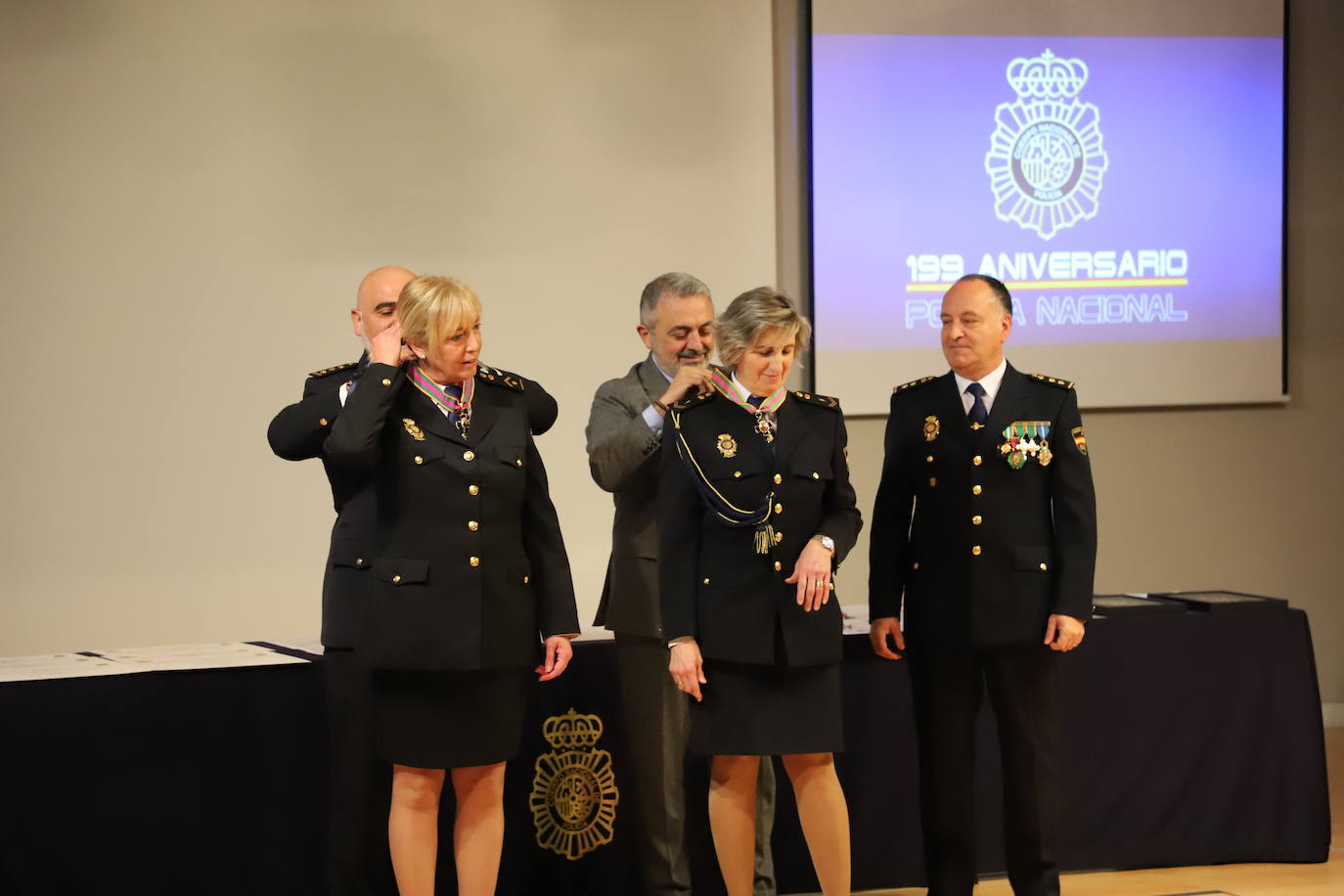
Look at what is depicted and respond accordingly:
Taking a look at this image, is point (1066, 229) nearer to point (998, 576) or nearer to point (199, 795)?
point (998, 576)

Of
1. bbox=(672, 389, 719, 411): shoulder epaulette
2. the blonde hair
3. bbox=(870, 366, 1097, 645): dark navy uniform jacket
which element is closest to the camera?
the blonde hair

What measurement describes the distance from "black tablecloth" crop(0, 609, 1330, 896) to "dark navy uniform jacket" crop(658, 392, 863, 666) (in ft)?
2.34

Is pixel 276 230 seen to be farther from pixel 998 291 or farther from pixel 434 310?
pixel 998 291

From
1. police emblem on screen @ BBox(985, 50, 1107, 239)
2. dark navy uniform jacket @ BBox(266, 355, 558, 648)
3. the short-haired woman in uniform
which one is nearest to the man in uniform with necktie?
the short-haired woman in uniform

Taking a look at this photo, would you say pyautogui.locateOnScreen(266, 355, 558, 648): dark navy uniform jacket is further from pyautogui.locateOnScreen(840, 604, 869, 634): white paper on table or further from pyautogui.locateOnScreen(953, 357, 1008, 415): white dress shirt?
pyautogui.locateOnScreen(840, 604, 869, 634): white paper on table

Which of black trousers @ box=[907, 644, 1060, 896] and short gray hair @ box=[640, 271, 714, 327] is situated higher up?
short gray hair @ box=[640, 271, 714, 327]

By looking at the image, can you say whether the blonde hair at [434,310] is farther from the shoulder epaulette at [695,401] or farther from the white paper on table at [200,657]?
the white paper on table at [200,657]

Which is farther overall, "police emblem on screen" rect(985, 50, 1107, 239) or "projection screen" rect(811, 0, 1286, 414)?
"police emblem on screen" rect(985, 50, 1107, 239)

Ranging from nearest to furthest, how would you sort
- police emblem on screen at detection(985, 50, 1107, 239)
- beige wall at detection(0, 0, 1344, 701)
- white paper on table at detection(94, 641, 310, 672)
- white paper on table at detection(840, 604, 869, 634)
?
1. white paper on table at detection(94, 641, 310, 672)
2. white paper on table at detection(840, 604, 869, 634)
3. beige wall at detection(0, 0, 1344, 701)
4. police emblem on screen at detection(985, 50, 1107, 239)

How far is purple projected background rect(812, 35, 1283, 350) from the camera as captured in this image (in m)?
5.24

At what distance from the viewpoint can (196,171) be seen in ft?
16.0

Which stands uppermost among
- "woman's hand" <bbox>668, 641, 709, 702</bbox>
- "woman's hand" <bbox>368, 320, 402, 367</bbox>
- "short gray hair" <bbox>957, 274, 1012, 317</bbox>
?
"short gray hair" <bbox>957, 274, 1012, 317</bbox>

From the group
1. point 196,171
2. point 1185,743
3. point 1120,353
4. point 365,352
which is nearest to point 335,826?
point 365,352

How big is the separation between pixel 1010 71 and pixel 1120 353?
1.26 m
